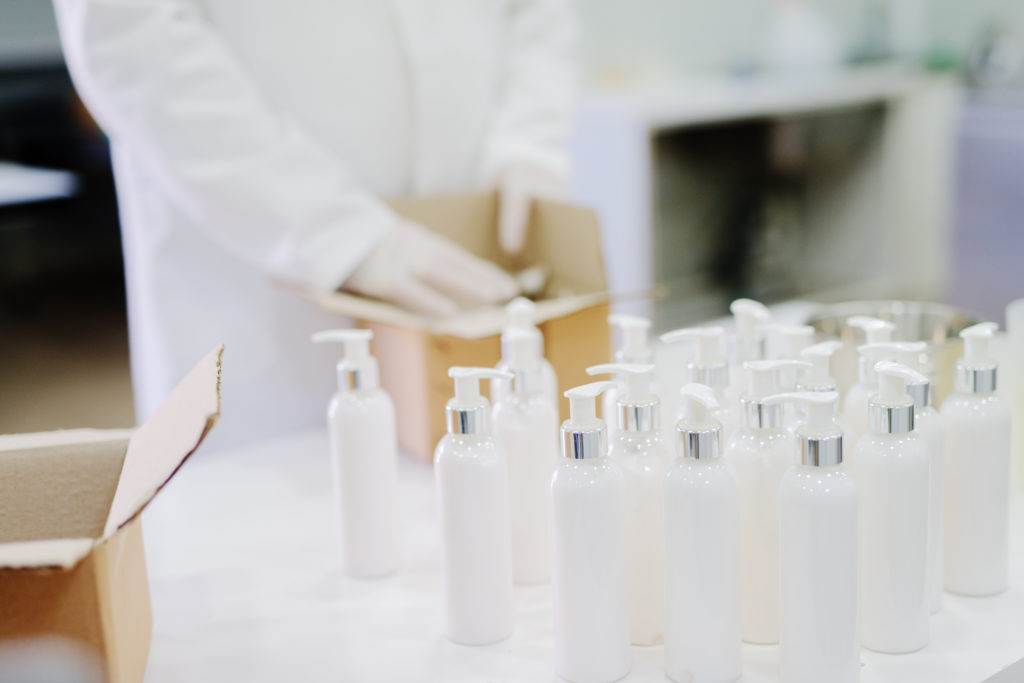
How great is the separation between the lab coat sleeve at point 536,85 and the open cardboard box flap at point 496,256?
0.46ft

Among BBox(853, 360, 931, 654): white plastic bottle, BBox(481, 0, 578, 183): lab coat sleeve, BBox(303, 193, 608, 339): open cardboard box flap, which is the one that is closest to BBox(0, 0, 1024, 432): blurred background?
BBox(481, 0, 578, 183): lab coat sleeve

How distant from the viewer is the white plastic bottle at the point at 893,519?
0.67 meters

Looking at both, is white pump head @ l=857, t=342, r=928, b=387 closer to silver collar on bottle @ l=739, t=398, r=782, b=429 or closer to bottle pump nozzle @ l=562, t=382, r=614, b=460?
silver collar on bottle @ l=739, t=398, r=782, b=429

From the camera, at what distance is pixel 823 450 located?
2.03ft

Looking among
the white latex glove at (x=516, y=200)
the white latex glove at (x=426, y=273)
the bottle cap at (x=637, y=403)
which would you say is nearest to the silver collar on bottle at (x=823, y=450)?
the bottle cap at (x=637, y=403)

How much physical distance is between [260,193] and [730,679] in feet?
2.62

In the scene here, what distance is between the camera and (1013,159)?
2.92 metres

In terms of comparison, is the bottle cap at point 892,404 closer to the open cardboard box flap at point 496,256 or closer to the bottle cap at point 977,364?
the bottle cap at point 977,364

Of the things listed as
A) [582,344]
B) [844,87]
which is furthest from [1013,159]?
[582,344]

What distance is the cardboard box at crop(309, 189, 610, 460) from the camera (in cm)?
106

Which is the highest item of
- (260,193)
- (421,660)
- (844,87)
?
(844,87)

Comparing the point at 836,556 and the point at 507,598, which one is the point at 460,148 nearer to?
the point at 507,598

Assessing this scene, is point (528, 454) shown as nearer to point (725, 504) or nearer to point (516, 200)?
point (725, 504)

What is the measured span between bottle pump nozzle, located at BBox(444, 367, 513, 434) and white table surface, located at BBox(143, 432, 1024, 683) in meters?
0.16
